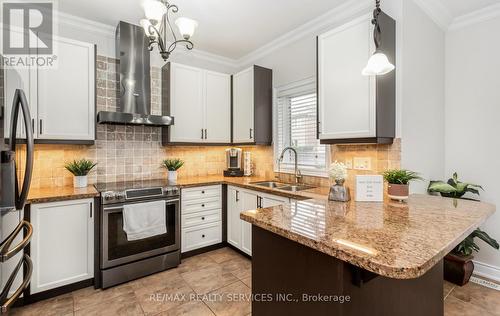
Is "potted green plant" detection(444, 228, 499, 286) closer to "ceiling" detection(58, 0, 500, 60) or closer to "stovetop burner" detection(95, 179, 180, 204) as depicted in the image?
"ceiling" detection(58, 0, 500, 60)

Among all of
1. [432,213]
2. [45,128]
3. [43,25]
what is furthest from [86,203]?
[432,213]

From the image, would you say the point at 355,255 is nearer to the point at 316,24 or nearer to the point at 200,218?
the point at 200,218

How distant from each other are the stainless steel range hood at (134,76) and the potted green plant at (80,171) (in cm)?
49

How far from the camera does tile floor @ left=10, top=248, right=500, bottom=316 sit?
2.02 m

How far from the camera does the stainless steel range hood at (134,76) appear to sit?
277 centimetres

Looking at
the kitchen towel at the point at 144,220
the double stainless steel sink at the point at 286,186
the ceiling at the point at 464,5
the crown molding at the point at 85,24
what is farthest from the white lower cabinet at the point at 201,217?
the ceiling at the point at 464,5

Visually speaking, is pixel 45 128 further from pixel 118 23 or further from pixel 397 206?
pixel 397 206

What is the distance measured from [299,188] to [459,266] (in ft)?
5.37

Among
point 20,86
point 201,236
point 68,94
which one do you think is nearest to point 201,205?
point 201,236

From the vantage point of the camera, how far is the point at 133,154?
315 cm

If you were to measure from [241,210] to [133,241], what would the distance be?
3.99 feet

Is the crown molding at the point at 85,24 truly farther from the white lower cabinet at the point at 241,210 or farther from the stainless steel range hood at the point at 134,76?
the white lower cabinet at the point at 241,210

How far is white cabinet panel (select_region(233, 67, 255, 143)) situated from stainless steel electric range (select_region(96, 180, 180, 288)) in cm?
117

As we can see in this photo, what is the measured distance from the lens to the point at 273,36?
3.21 metres
